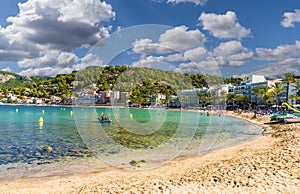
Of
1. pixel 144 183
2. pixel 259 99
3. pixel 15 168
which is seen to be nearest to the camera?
pixel 144 183

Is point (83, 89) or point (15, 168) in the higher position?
point (83, 89)

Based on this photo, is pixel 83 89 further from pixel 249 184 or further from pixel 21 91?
pixel 21 91

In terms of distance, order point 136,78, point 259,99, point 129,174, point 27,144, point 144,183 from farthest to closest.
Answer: point 259,99, point 27,144, point 129,174, point 136,78, point 144,183

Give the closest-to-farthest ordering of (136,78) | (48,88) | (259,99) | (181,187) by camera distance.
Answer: (181,187), (136,78), (259,99), (48,88)

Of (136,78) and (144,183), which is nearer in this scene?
(144,183)

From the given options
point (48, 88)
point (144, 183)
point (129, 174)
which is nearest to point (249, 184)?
point (144, 183)

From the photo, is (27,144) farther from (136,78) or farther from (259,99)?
(259,99)

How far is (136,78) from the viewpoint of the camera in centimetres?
809

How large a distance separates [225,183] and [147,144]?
9188 millimetres

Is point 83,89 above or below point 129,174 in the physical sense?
above

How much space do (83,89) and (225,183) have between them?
5.38 meters

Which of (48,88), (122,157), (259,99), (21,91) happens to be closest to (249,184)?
(122,157)

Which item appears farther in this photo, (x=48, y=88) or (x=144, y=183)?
(x=48, y=88)

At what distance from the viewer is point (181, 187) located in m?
Result: 6.33
